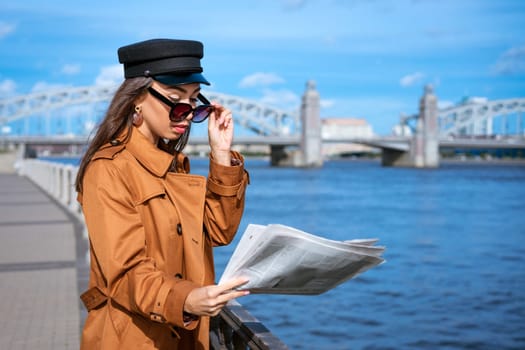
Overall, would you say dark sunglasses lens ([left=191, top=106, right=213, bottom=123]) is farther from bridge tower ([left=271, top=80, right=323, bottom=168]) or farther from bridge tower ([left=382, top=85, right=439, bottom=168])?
bridge tower ([left=382, top=85, right=439, bottom=168])

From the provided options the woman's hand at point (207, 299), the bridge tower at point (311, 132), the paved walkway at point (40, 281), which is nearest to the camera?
the woman's hand at point (207, 299)

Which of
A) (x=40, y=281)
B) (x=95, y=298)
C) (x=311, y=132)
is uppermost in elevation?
(x=311, y=132)

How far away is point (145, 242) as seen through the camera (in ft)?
5.57

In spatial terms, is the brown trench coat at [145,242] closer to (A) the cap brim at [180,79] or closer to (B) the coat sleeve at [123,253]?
(B) the coat sleeve at [123,253]

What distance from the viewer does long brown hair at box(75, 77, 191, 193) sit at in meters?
1.83

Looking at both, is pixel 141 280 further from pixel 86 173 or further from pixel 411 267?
pixel 411 267

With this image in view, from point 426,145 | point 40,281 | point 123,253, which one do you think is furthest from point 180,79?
point 426,145

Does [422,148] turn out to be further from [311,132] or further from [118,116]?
[118,116]

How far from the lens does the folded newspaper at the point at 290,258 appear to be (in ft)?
5.19

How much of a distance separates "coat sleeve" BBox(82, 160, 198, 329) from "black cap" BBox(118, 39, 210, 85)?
27 cm

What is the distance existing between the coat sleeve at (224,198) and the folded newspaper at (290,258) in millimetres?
231

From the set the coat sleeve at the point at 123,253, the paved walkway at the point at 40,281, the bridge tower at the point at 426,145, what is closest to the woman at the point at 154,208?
the coat sleeve at the point at 123,253

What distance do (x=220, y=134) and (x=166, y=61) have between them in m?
0.26

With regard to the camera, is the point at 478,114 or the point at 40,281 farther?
the point at 478,114
